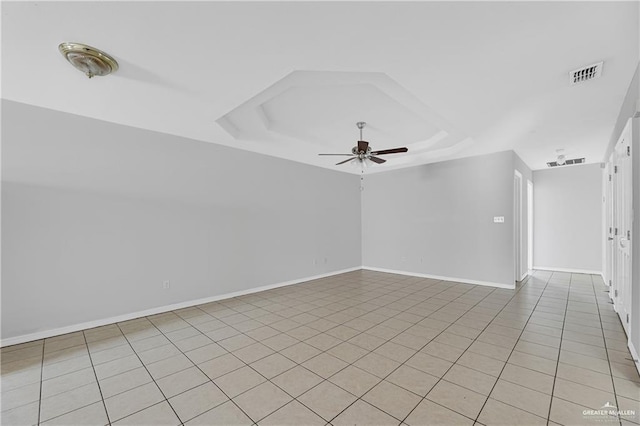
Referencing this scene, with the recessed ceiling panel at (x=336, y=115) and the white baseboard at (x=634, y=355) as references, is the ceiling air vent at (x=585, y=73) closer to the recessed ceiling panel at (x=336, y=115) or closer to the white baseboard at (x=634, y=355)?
the recessed ceiling panel at (x=336, y=115)

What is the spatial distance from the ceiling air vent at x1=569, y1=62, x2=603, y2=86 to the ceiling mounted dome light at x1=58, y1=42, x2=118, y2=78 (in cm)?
414

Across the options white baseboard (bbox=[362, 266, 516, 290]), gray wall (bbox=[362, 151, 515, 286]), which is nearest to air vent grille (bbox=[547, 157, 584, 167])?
gray wall (bbox=[362, 151, 515, 286])

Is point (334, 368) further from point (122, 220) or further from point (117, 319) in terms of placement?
point (122, 220)

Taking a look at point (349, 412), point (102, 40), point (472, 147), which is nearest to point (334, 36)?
point (102, 40)

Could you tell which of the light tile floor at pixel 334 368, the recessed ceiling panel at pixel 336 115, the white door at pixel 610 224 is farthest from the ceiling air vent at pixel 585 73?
the light tile floor at pixel 334 368

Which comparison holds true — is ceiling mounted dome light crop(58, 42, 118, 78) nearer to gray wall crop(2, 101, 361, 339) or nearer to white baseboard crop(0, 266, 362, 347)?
gray wall crop(2, 101, 361, 339)

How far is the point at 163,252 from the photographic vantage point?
13.1 feet

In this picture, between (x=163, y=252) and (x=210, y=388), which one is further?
(x=163, y=252)

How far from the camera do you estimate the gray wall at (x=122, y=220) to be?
9.96 feet

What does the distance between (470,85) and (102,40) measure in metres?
3.23

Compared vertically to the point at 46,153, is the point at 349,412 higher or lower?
lower

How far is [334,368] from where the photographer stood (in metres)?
2.46

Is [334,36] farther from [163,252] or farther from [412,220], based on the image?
[412,220]

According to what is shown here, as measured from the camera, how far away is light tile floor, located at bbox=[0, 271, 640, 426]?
1.89m
